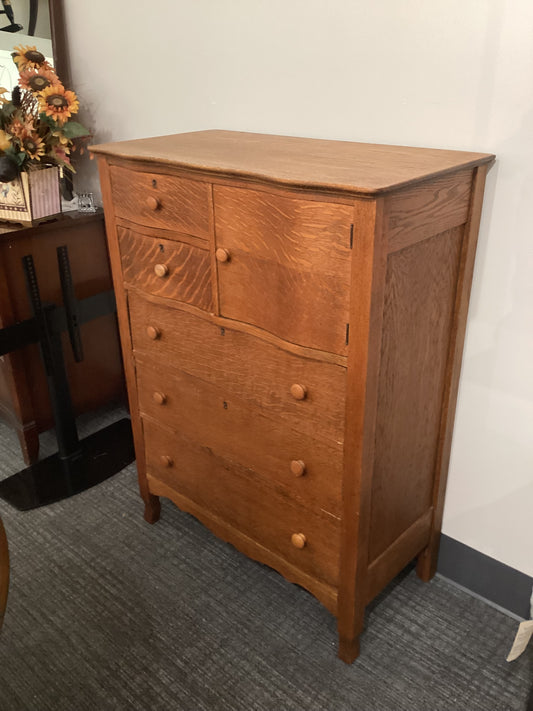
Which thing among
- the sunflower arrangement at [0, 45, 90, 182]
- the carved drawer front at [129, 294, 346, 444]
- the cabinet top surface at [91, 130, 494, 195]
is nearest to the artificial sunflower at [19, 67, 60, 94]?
the sunflower arrangement at [0, 45, 90, 182]

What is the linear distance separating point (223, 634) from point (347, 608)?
407 mm

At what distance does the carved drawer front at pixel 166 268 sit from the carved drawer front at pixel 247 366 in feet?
0.17

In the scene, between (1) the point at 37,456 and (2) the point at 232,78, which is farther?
(1) the point at 37,456

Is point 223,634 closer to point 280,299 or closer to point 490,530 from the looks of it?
point 490,530

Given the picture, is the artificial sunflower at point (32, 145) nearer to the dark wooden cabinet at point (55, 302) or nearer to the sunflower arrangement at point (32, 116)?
the sunflower arrangement at point (32, 116)

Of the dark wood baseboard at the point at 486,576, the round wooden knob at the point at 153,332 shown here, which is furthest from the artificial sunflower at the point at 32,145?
the dark wood baseboard at the point at 486,576

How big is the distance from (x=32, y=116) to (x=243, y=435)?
1.42 metres

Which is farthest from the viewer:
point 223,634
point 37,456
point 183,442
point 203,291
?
point 37,456

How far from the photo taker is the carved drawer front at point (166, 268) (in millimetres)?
1520

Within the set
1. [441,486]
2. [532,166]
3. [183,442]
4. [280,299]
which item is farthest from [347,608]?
[532,166]

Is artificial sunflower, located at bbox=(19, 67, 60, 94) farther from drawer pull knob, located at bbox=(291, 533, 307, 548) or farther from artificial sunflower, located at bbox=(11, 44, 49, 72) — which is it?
drawer pull knob, located at bbox=(291, 533, 307, 548)

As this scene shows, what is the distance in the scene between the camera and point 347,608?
154 centimetres

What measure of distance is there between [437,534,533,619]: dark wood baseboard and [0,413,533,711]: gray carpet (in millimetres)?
42

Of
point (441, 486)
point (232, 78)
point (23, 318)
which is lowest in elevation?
point (441, 486)
